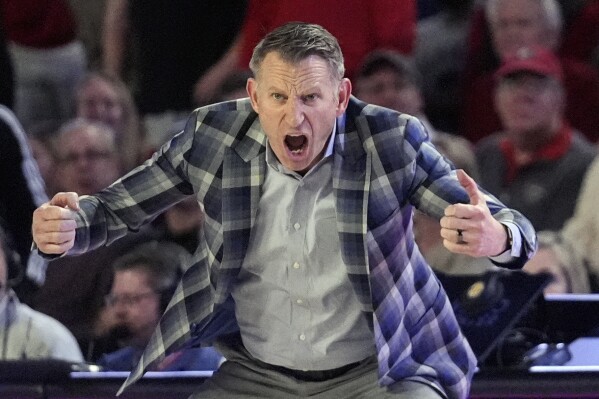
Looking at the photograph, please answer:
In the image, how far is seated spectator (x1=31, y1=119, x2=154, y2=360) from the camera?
416 centimetres

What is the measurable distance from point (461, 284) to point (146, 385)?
0.87 m

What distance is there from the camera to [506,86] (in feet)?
15.7

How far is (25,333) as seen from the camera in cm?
364

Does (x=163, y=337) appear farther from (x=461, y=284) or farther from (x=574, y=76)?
(x=574, y=76)

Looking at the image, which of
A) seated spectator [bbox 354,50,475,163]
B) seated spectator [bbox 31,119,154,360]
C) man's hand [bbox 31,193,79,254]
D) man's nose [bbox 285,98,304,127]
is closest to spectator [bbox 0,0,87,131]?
seated spectator [bbox 31,119,154,360]

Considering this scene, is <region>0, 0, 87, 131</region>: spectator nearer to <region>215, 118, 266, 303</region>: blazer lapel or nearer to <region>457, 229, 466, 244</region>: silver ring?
<region>215, 118, 266, 303</region>: blazer lapel

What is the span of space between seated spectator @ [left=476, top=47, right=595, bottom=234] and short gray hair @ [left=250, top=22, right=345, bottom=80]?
223 cm

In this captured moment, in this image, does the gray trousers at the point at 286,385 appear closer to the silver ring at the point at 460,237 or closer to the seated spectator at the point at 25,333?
the silver ring at the point at 460,237

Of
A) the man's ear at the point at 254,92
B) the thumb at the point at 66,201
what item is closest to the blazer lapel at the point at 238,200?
the man's ear at the point at 254,92

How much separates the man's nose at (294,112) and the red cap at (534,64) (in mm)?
2359

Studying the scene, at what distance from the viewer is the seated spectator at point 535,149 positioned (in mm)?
4648

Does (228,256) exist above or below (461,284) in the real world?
above

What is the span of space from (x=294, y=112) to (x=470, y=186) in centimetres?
36

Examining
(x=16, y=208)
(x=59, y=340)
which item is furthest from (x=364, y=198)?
(x=16, y=208)
